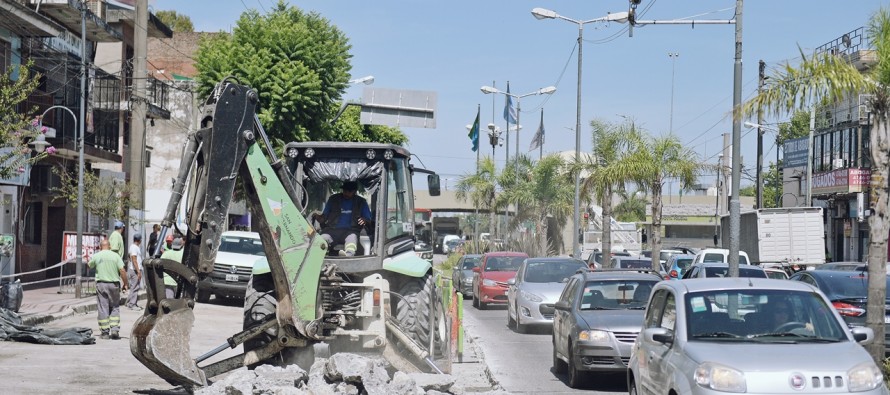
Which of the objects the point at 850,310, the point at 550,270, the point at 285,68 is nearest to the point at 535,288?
the point at 550,270

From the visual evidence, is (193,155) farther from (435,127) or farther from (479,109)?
(479,109)

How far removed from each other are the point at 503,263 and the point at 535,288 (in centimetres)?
905

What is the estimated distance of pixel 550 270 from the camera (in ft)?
81.9

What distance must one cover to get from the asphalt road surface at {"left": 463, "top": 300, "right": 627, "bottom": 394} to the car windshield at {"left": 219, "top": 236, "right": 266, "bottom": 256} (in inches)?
238

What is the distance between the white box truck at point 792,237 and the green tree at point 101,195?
21249mm

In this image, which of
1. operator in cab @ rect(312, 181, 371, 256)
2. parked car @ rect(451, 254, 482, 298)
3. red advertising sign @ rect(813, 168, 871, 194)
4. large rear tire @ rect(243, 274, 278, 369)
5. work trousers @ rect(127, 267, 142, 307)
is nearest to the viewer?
large rear tire @ rect(243, 274, 278, 369)

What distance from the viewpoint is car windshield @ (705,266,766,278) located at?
1025 inches

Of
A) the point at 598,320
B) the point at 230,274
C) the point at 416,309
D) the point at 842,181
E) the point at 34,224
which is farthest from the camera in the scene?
the point at 842,181

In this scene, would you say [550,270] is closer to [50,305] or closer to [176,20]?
[50,305]

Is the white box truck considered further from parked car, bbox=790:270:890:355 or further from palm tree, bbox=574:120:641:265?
parked car, bbox=790:270:890:355

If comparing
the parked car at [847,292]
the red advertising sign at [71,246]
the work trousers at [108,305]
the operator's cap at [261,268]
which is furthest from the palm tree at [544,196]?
the operator's cap at [261,268]

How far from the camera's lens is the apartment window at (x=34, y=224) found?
35656mm

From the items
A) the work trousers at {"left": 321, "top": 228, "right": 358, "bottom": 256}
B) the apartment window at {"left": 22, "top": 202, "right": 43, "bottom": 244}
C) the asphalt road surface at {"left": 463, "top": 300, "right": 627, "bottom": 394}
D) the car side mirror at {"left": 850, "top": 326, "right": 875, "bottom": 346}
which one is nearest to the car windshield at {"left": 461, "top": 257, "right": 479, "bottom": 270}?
the asphalt road surface at {"left": 463, "top": 300, "right": 627, "bottom": 394}

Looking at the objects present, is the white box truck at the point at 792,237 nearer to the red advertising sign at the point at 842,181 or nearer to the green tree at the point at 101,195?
the red advertising sign at the point at 842,181
